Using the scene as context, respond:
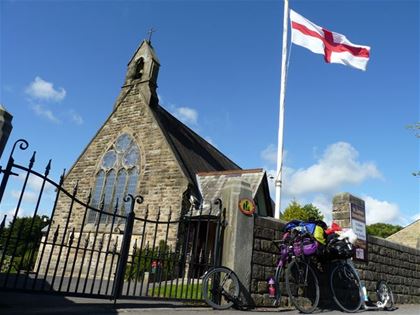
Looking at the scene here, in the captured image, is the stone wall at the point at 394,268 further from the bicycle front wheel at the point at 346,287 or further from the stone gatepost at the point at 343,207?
the bicycle front wheel at the point at 346,287

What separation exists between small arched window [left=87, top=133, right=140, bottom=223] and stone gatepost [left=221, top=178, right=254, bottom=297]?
1326 centimetres

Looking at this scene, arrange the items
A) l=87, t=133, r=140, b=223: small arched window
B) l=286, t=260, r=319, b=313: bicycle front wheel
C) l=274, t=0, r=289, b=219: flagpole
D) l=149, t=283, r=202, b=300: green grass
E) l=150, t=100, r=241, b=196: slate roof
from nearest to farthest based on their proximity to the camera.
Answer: l=149, t=283, r=202, b=300: green grass < l=286, t=260, r=319, b=313: bicycle front wheel < l=274, t=0, r=289, b=219: flagpole < l=150, t=100, r=241, b=196: slate roof < l=87, t=133, r=140, b=223: small arched window

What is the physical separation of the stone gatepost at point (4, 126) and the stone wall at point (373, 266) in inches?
188

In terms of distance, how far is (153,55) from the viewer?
76.7 ft

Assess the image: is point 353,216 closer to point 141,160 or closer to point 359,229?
point 359,229

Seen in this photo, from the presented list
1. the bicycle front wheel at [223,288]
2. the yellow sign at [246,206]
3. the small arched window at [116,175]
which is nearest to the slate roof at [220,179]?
the small arched window at [116,175]

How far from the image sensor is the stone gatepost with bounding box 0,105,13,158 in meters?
4.38

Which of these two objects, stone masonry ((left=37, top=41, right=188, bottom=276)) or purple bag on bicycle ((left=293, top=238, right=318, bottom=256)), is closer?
purple bag on bicycle ((left=293, top=238, right=318, bottom=256))

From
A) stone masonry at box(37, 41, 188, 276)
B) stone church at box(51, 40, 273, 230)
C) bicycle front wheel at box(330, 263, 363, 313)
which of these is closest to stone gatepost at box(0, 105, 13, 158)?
bicycle front wheel at box(330, 263, 363, 313)

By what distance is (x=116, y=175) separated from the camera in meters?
20.9

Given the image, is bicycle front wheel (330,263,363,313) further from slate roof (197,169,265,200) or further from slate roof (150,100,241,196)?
slate roof (150,100,241,196)

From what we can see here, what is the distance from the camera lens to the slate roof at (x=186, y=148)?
19297 millimetres

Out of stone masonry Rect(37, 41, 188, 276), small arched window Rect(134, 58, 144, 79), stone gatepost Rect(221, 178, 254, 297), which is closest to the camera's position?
stone gatepost Rect(221, 178, 254, 297)

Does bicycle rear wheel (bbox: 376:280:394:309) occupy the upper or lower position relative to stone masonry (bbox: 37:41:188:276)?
lower
